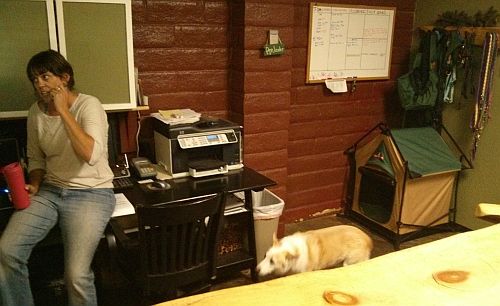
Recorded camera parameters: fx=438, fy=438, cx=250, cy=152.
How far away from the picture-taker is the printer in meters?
2.55

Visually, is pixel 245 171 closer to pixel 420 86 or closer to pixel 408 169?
pixel 408 169

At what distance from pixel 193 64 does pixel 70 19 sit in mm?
948

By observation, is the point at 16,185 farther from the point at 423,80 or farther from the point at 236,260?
the point at 423,80

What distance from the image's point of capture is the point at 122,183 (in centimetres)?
245

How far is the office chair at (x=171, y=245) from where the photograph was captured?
183 cm

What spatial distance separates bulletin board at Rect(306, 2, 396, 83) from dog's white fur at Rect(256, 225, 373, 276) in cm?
141

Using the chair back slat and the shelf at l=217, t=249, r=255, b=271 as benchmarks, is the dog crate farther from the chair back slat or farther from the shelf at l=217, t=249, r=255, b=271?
the chair back slat

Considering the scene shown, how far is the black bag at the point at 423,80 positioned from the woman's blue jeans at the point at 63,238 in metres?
2.43

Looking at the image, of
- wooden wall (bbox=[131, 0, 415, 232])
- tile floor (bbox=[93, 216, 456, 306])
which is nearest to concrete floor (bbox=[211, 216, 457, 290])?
tile floor (bbox=[93, 216, 456, 306])

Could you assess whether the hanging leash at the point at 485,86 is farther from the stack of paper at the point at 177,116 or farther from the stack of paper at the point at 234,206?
the stack of paper at the point at 177,116

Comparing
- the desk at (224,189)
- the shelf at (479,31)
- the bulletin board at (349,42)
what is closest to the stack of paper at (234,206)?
the desk at (224,189)

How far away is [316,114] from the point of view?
357cm

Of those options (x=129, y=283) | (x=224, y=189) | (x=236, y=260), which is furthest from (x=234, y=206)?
(x=129, y=283)

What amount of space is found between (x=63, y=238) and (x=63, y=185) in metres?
0.28
